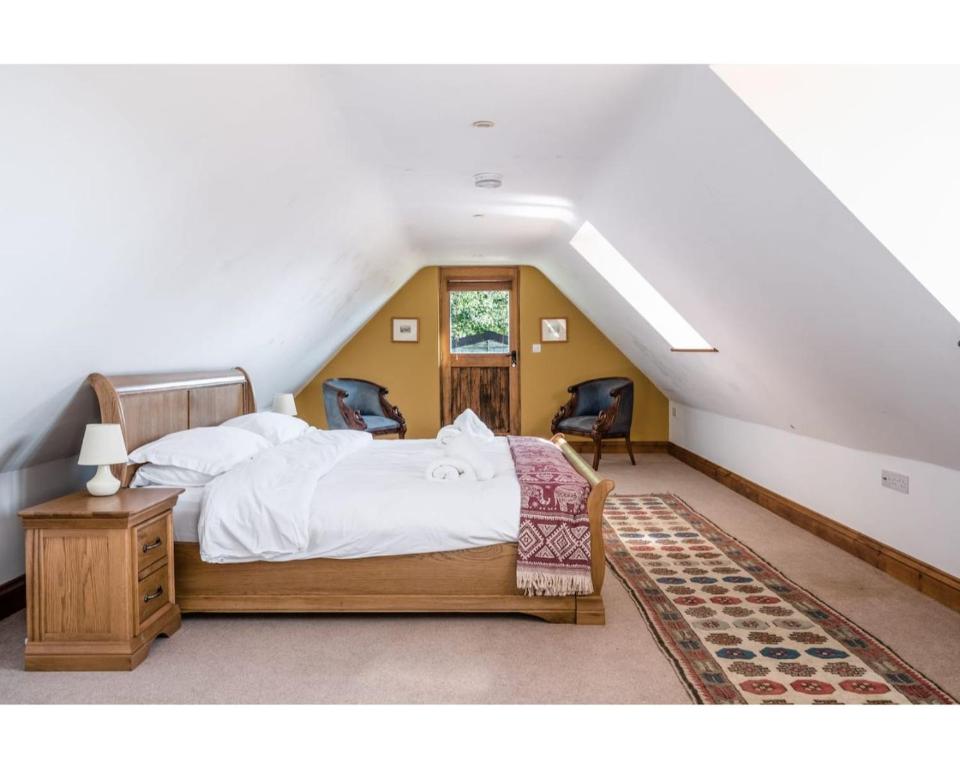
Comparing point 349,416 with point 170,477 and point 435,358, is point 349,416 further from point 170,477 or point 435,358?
point 170,477

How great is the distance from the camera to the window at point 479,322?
8.58 m

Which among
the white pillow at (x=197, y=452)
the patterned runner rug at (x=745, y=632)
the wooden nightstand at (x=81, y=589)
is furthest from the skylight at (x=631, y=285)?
the wooden nightstand at (x=81, y=589)

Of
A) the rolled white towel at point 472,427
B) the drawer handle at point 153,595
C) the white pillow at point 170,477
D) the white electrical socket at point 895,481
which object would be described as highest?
the rolled white towel at point 472,427

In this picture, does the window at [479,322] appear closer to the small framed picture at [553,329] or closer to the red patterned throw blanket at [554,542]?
the small framed picture at [553,329]

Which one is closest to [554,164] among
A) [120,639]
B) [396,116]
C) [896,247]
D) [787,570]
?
[396,116]

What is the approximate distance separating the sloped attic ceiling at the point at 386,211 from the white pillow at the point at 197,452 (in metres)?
0.36

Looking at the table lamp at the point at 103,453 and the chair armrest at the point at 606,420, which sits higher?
the table lamp at the point at 103,453

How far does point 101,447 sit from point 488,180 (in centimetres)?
251

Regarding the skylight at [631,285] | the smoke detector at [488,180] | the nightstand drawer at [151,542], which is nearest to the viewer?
the nightstand drawer at [151,542]

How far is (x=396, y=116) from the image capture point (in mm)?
3328
